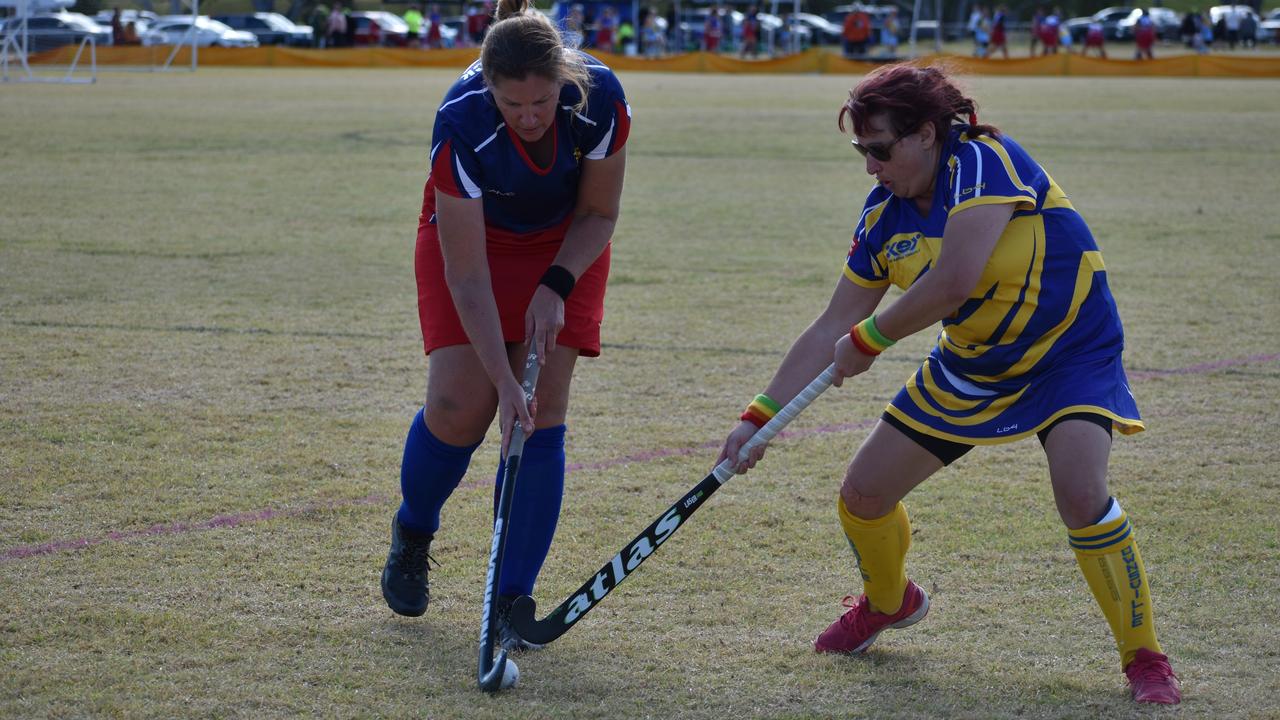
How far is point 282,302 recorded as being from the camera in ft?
25.5

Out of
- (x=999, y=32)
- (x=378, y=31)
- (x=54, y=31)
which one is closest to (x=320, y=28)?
(x=378, y=31)

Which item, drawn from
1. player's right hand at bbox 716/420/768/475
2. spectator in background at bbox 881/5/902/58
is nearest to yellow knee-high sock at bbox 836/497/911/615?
player's right hand at bbox 716/420/768/475

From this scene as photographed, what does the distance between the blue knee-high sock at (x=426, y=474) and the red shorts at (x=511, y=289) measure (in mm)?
273

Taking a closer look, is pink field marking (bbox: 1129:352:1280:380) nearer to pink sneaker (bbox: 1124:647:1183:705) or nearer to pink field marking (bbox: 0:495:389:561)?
pink sneaker (bbox: 1124:647:1183:705)

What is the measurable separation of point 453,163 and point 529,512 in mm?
1001

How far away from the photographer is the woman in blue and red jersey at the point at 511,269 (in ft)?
11.1

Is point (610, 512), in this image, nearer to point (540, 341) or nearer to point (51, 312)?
point (540, 341)

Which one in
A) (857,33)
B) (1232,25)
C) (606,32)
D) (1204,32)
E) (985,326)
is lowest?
(606,32)

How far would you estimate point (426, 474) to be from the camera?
372 cm

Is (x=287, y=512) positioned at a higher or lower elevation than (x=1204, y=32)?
lower

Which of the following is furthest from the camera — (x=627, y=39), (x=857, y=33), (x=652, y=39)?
(x=627, y=39)

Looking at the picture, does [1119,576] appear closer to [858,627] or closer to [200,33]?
[858,627]

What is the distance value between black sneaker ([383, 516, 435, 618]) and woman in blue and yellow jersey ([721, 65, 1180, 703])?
38.5 inches

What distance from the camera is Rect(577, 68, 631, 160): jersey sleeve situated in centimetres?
347
